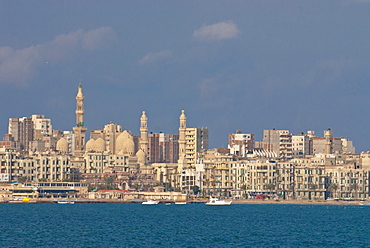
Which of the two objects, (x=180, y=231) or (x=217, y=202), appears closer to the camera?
(x=180, y=231)

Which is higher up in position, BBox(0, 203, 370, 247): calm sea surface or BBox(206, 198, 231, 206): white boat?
BBox(206, 198, 231, 206): white boat

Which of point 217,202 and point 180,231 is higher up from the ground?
point 217,202

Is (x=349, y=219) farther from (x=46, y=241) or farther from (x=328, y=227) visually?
(x=46, y=241)

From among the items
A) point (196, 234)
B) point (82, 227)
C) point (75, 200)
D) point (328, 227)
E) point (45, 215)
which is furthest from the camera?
point (75, 200)

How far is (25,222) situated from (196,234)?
90.6 ft

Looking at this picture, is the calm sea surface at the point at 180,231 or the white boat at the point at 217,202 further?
the white boat at the point at 217,202

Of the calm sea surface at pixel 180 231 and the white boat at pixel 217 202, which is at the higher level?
the white boat at pixel 217 202

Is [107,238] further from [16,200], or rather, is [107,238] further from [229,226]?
[16,200]

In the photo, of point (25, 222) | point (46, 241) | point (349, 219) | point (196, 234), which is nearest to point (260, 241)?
point (196, 234)

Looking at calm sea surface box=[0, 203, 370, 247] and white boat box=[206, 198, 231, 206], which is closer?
calm sea surface box=[0, 203, 370, 247]

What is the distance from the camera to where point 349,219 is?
142m

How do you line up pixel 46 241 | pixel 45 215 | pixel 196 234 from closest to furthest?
1. pixel 46 241
2. pixel 196 234
3. pixel 45 215

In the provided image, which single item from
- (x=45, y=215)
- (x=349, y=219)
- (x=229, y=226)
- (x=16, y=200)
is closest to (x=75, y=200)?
(x=16, y=200)

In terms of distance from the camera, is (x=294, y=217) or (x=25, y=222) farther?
(x=294, y=217)
